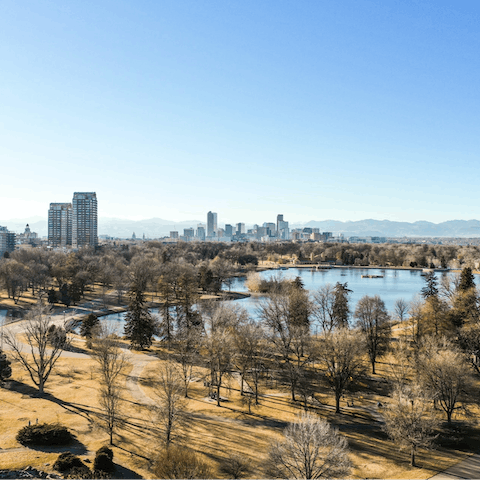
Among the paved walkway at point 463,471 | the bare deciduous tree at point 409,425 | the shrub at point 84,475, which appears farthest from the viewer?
the bare deciduous tree at point 409,425

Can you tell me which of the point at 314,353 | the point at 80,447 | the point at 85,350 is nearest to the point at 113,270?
the point at 85,350

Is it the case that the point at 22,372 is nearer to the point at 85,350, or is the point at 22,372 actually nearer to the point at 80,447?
the point at 85,350

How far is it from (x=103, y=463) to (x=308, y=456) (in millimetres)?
10432

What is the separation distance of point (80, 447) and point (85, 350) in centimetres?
2498

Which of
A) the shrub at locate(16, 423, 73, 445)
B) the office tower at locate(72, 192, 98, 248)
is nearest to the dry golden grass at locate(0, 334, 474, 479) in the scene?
the shrub at locate(16, 423, 73, 445)

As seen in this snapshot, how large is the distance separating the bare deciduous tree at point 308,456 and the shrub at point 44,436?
1302cm

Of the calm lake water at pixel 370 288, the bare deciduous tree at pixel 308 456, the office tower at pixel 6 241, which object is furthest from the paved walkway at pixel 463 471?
the office tower at pixel 6 241

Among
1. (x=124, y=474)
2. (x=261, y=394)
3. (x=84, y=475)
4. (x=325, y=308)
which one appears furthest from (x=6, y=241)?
(x=84, y=475)

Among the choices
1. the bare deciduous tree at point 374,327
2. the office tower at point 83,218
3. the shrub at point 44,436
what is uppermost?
the office tower at point 83,218

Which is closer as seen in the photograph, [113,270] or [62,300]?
[62,300]

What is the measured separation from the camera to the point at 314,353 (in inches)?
1527

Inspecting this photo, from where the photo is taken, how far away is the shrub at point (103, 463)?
21078mm

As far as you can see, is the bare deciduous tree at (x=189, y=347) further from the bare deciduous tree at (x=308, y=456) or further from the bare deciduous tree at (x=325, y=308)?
the bare deciduous tree at (x=308, y=456)

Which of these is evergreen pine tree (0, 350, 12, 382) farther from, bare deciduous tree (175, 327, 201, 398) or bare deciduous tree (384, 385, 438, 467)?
bare deciduous tree (384, 385, 438, 467)
